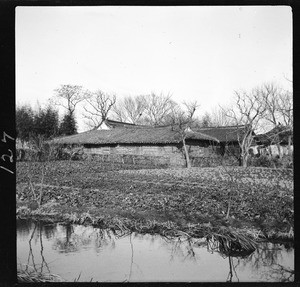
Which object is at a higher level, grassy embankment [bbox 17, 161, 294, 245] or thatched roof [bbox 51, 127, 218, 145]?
thatched roof [bbox 51, 127, 218, 145]

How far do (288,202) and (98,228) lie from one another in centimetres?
519

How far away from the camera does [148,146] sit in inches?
1228

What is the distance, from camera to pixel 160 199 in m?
10.3

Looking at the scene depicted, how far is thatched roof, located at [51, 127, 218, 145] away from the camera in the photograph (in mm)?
30016

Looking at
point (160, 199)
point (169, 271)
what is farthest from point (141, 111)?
point (169, 271)

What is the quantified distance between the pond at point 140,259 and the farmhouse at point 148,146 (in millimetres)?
18667

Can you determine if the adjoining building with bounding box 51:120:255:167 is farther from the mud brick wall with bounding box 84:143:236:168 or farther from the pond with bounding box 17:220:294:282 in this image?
the pond with bounding box 17:220:294:282

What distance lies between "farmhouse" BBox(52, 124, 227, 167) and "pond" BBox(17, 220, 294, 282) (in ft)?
61.2

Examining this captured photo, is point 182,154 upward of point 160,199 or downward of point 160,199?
upward

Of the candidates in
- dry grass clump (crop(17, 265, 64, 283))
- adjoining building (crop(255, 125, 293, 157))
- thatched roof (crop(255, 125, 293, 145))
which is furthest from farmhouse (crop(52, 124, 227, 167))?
dry grass clump (crop(17, 265, 64, 283))

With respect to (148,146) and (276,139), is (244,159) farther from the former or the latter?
(148,146)
